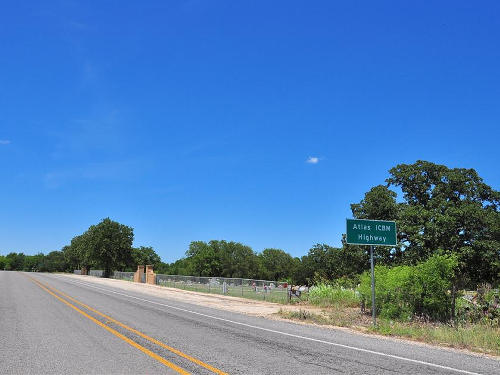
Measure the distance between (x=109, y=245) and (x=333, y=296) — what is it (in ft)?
227

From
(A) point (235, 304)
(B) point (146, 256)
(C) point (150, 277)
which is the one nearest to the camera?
(A) point (235, 304)

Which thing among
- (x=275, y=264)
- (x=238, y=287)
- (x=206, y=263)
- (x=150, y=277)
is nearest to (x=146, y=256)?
(x=206, y=263)

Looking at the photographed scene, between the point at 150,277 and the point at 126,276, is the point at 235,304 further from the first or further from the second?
the point at 126,276

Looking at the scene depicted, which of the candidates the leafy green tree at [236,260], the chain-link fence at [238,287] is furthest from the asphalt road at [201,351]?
the leafy green tree at [236,260]

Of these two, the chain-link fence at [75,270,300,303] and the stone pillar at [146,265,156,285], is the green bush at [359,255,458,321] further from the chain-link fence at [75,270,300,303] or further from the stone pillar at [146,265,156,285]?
the stone pillar at [146,265,156,285]

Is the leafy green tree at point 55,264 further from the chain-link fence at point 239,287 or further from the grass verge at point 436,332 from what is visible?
the grass verge at point 436,332

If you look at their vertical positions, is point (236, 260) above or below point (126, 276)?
above

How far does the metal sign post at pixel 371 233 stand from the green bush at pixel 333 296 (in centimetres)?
796

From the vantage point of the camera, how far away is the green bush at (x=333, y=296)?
22097 millimetres

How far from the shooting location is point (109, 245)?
83.9 m

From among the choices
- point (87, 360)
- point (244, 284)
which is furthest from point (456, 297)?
point (244, 284)

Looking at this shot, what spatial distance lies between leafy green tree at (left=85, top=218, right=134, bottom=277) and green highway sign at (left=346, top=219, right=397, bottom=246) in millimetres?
76807

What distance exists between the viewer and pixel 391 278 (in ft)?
50.7

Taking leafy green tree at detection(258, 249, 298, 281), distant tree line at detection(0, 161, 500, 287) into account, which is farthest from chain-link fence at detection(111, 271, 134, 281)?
leafy green tree at detection(258, 249, 298, 281)
